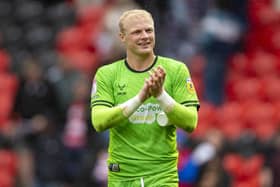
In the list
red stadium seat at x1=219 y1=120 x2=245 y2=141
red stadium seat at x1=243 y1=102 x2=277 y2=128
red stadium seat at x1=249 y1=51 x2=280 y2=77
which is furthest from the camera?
red stadium seat at x1=249 y1=51 x2=280 y2=77

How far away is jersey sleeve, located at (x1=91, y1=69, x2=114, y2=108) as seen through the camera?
9688 millimetres

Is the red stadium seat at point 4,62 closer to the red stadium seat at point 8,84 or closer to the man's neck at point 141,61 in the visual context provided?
the red stadium seat at point 8,84

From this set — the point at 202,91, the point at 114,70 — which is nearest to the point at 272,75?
the point at 202,91

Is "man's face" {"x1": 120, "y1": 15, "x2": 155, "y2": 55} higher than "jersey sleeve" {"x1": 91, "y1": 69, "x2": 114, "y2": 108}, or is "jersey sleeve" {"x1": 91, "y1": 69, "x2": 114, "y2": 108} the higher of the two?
"man's face" {"x1": 120, "y1": 15, "x2": 155, "y2": 55}

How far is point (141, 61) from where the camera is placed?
9.69 meters

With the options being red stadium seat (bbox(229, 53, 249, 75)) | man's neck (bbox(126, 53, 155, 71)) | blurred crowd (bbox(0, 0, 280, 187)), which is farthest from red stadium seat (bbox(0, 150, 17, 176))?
man's neck (bbox(126, 53, 155, 71))

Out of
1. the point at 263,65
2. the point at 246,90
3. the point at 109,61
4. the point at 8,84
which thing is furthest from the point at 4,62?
the point at 263,65

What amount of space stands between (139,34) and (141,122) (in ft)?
2.10

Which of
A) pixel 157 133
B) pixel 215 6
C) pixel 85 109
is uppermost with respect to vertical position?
pixel 215 6

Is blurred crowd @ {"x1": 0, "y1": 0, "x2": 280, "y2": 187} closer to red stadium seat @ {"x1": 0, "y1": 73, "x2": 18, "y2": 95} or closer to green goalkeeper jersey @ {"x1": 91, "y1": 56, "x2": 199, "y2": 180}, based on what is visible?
red stadium seat @ {"x1": 0, "y1": 73, "x2": 18, "y2": 95}

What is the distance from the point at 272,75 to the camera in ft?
59.8

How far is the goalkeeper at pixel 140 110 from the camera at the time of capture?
376 inches

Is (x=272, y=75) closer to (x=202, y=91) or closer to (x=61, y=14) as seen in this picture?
(x=202, y=91)

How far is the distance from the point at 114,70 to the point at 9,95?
788 cm
